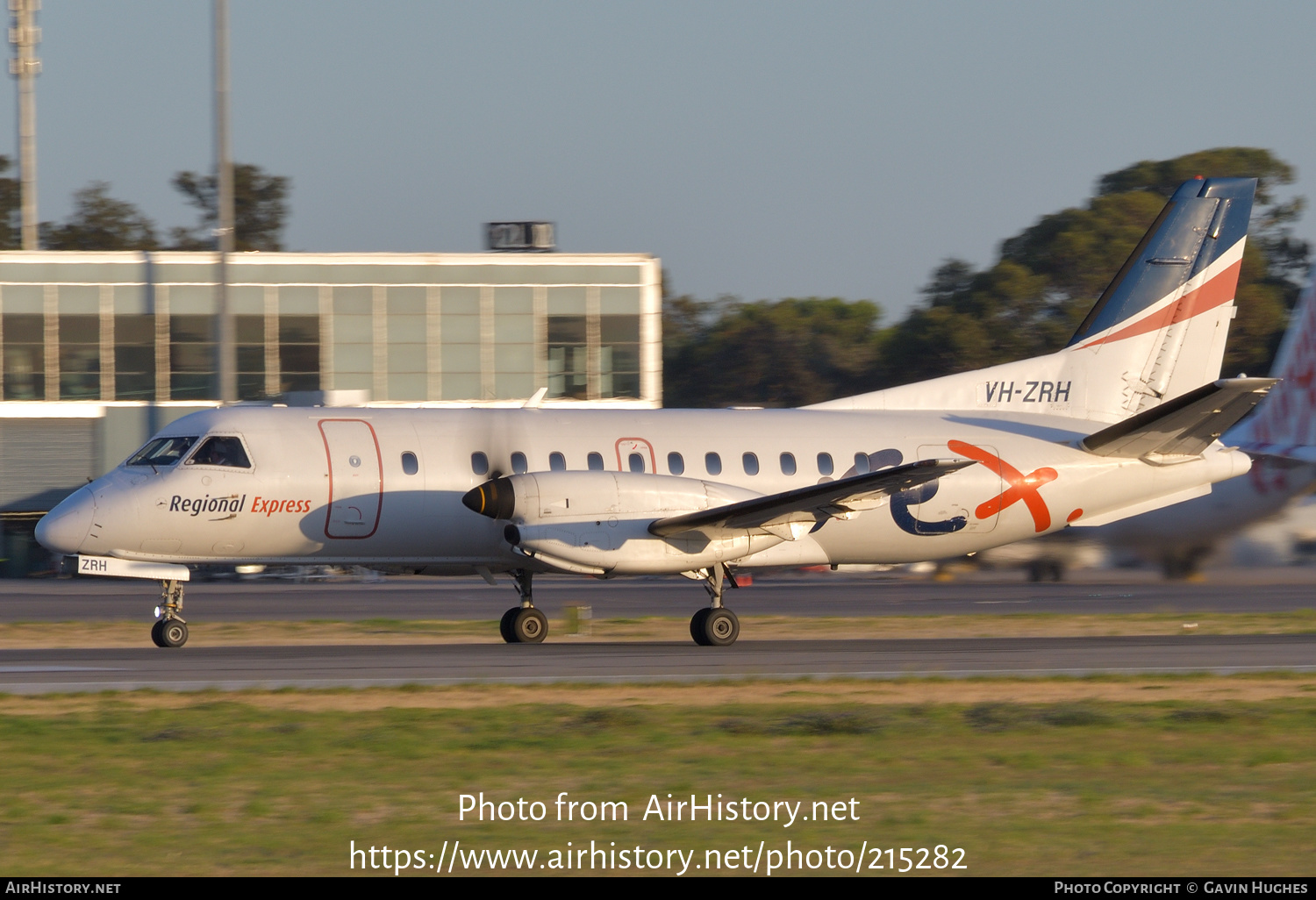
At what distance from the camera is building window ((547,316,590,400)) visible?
42.0m

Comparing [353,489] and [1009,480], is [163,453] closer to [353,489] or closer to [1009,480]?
[353,489]

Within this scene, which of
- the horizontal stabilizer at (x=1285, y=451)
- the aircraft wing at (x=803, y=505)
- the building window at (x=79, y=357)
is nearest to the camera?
the aircraft wing at (x=803, y=505)

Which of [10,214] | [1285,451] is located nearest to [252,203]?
[10,214]

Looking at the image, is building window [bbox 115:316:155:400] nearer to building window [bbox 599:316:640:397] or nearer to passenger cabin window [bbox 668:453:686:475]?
building window [bbox 599:316:640:397]

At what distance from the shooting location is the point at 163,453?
59.0ft

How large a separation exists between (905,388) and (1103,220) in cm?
4325

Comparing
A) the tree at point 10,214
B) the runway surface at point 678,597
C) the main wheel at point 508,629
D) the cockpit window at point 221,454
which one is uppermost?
the tree at point 10,214

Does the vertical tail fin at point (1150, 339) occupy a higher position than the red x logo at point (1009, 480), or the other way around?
the vertical tail fin at point (1150, 339)

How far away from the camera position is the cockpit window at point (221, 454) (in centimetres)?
1781

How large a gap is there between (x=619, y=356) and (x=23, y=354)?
16624 millimetres

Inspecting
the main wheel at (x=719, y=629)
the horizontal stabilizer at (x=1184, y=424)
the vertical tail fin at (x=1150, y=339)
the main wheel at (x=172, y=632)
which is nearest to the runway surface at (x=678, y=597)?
the vertical tail fin at (x=1150, y=339)

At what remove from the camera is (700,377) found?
6662 centimetres

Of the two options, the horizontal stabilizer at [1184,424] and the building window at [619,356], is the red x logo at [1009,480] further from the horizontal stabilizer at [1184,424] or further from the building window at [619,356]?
the building window at [619,356]

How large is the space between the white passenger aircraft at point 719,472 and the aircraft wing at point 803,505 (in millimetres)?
35
